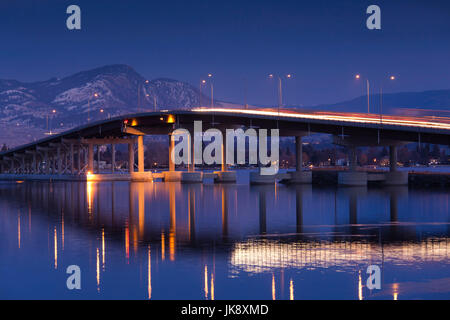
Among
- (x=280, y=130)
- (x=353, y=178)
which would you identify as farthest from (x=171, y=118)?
(x=353, y=178)

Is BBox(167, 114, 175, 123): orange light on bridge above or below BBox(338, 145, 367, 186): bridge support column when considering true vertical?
above

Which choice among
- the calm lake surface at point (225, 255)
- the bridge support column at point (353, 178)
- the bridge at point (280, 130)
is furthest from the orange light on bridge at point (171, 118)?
the calm lake surface at point (225, 255)

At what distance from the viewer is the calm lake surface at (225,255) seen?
52.3ft

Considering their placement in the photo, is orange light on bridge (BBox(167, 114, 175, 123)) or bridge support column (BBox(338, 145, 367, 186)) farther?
orange light on bridge (BBox(167, 114, 175, 123))

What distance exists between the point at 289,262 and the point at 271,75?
254 ft

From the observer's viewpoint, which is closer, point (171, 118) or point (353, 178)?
point (353, 178)

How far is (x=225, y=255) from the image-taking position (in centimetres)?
2145

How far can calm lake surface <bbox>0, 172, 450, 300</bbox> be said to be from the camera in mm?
15953

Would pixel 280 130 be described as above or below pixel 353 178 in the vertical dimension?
above

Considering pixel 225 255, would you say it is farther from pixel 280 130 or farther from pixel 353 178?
pixel 280 130

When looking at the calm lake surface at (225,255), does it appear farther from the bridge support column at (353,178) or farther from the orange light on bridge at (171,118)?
the orange light on bridge at (171,118)

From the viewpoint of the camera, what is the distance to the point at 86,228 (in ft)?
99.7

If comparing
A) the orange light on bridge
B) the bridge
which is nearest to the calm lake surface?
the bridge

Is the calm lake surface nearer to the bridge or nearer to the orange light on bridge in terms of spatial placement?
the bridge
